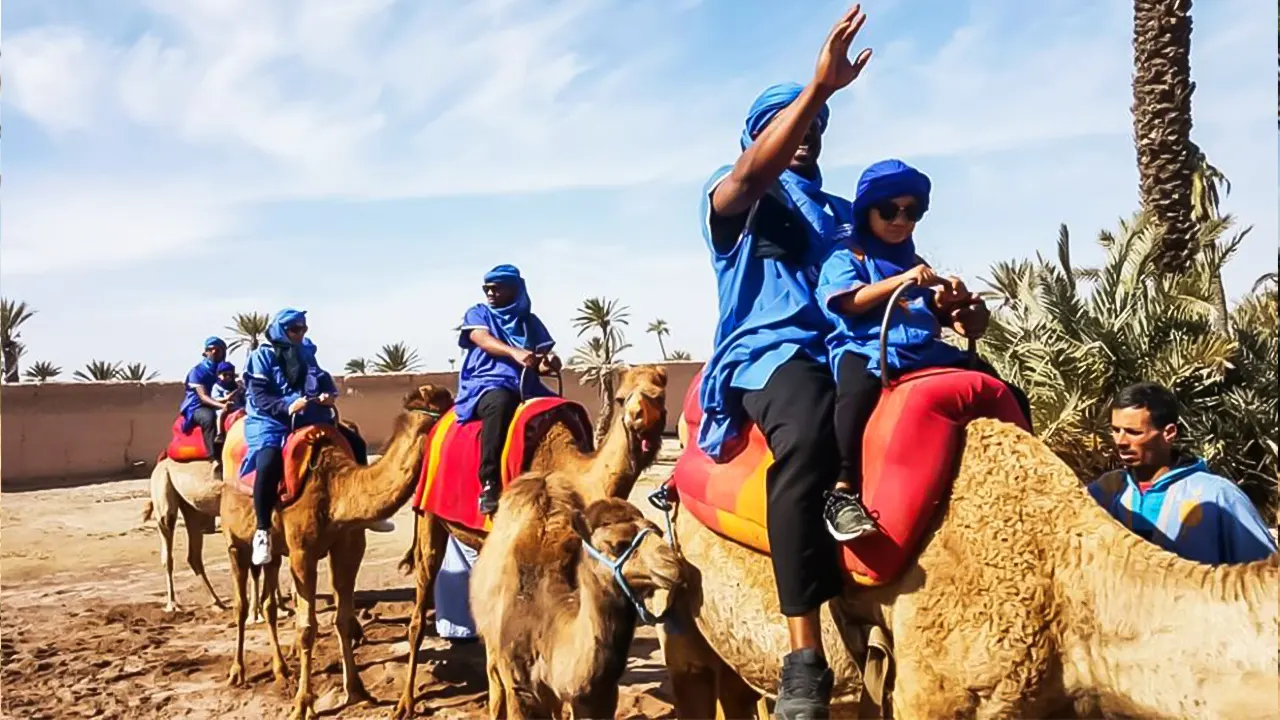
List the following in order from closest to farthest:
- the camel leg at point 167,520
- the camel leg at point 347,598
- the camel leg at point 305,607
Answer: the camel leg at point 305,607
the camel leg at point 347,598
the camel leg at point 167,520

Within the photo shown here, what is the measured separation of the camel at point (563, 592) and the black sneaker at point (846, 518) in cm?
99

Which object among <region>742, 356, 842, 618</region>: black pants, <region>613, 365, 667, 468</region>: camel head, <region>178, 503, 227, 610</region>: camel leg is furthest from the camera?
<region>178, 503, 227, 610</region>: camel leg

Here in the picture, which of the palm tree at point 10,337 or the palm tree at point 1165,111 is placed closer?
the palm tree at point 1165,111

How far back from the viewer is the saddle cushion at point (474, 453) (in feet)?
22.5

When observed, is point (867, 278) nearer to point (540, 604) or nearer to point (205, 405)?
point (540, 604)

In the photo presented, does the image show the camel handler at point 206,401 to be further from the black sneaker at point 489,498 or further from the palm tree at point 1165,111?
the palm tree at point 1165,111

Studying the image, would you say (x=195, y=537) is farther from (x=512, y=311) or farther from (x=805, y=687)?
(x=805, y=687)

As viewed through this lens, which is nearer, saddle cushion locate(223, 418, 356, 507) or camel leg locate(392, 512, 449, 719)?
camel leg locate(392, 512, 449, 719)

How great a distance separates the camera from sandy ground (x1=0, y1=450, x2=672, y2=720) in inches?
306

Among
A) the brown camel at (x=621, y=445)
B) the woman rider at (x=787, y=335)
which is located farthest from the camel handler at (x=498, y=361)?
the woman rider at (x=787, y=335)

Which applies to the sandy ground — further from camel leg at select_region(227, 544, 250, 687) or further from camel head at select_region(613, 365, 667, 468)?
camel head at select_region(613, 365, 667, 468)

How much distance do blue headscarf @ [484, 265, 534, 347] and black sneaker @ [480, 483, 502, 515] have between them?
3.70ft

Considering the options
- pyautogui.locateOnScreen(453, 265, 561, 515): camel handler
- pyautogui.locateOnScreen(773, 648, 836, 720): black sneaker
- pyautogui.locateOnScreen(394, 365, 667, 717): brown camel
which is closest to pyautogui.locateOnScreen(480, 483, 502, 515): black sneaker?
pyautogui.locateOnScreen(453, 265, 561, 515): camel handler

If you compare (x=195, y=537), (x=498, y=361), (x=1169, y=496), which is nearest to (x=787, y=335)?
(x=1169, y=496)
